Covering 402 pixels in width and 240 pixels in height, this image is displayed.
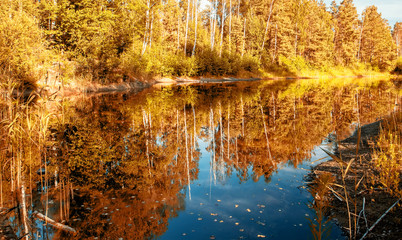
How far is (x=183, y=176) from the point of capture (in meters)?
7.21

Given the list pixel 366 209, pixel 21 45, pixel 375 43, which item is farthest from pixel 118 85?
pixel 375 43

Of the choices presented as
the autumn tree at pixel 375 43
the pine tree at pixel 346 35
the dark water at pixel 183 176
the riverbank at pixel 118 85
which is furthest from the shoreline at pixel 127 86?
the autumn tree at pixel 375 43

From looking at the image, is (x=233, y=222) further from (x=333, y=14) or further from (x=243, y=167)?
(x=333, y=14)

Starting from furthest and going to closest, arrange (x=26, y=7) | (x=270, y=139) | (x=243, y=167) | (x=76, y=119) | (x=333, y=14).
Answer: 1. (x=333, y=14)
2. (x=26, y=7)
3. (x=76, y=119)
4. (x=270, y=139)
5. (x=243, y=167)

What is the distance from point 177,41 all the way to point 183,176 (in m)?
45.4

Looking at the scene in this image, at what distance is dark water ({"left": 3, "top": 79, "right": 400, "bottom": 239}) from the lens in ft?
15.9

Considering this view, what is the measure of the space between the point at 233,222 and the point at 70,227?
271cm

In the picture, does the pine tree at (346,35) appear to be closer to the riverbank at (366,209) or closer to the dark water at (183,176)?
the dark water at (183,176)

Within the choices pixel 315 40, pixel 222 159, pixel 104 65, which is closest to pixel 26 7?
pixel 104 65

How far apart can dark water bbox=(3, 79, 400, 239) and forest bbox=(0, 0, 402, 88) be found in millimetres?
2753

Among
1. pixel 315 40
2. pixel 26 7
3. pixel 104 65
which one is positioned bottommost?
pixel 104 65

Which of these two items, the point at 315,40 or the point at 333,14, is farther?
the point at 333,14

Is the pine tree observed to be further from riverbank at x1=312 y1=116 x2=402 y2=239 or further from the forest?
riverbank at x1=312 y1=116 x2=402 y2=239

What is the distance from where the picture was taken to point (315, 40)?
61.6m
